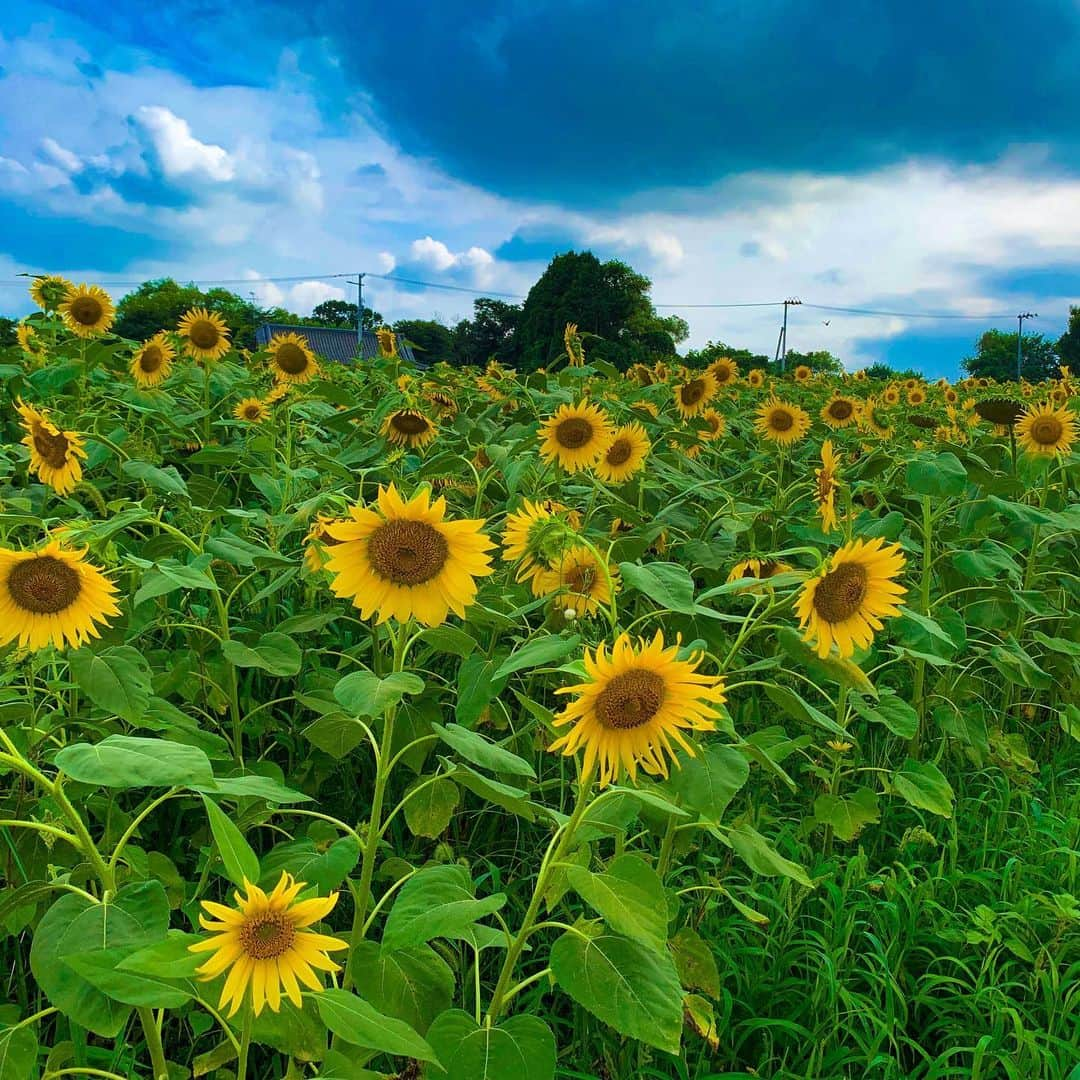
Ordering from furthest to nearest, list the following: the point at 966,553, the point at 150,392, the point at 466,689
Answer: the point at 150,392 < the point at 966,553 < the point at 466,689

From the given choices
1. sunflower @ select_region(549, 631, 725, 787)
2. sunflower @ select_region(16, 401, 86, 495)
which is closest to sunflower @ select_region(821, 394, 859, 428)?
sunflower @ select_region(16, 401, 86, 495)

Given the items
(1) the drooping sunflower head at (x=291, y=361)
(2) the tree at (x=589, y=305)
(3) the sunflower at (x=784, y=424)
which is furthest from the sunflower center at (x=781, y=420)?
(2) the tree at (x=589, y=305)

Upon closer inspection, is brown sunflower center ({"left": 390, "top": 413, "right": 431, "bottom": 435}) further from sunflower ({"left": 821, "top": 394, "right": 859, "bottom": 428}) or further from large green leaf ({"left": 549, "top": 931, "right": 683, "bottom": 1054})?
sunflower ({"left": 821, "top": 394, "right": 859, "bottom": 428})

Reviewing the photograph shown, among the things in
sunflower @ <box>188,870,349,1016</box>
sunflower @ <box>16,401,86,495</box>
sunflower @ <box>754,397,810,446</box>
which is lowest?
sunflower @ <box>188,870,349,1016</box>

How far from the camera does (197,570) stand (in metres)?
2.00

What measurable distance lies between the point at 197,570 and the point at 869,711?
165 cm

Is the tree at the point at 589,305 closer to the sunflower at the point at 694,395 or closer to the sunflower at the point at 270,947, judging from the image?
the sunflower at the point at 694,395

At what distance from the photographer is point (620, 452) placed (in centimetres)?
352

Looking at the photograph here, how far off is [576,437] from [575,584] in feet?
4.33

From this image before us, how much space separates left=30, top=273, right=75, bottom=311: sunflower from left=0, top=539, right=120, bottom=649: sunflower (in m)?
4.02

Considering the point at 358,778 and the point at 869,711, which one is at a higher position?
the point at 869,711

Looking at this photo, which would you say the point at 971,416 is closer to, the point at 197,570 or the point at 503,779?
the point at 503,779

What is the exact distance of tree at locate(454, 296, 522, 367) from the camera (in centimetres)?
5378

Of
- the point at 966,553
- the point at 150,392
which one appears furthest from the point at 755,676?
the point at 150,392
